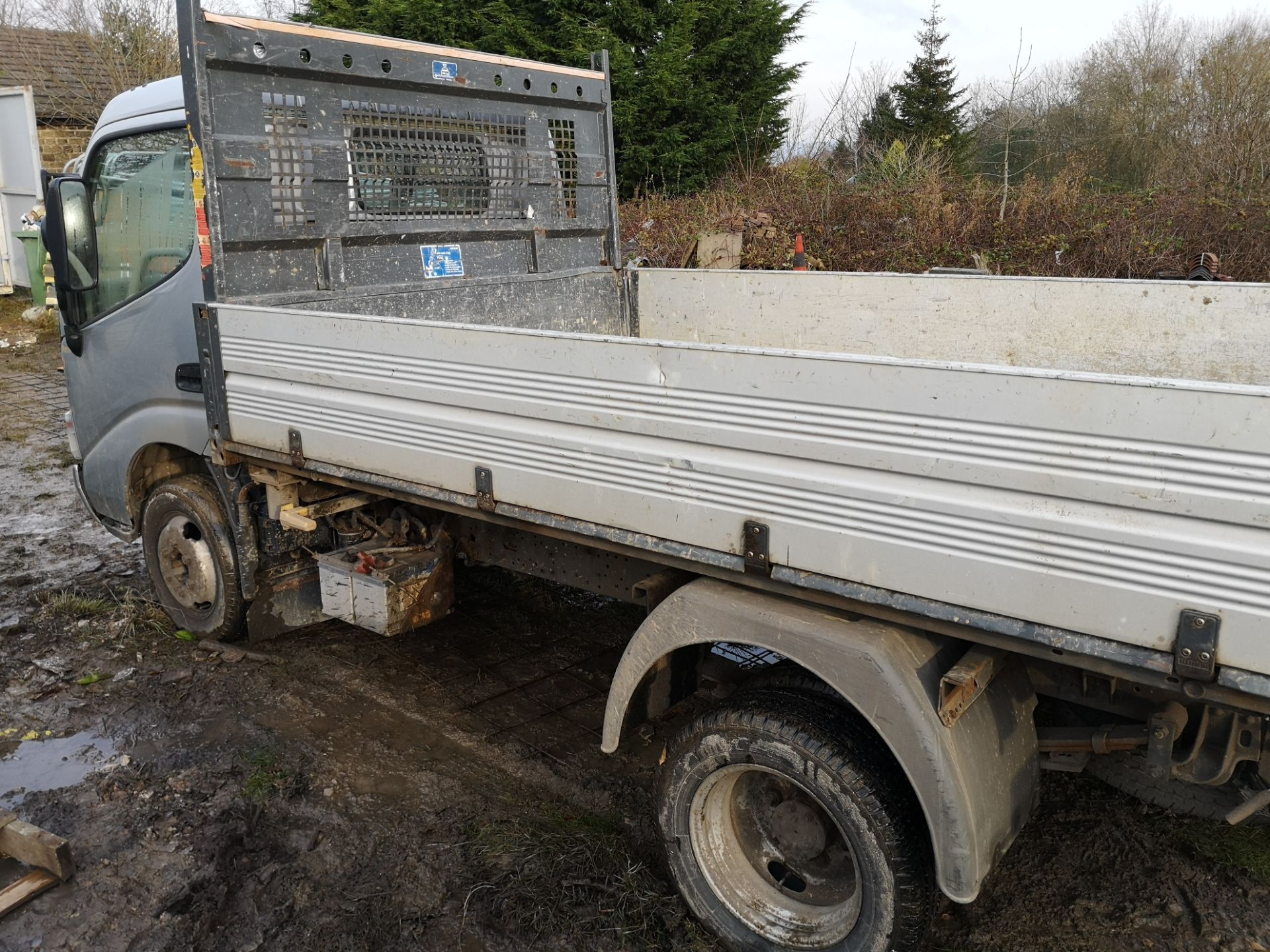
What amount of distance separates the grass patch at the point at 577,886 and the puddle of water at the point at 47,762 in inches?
65.7

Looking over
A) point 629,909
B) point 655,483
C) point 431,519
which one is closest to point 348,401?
point 431,519

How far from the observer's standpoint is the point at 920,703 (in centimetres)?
232

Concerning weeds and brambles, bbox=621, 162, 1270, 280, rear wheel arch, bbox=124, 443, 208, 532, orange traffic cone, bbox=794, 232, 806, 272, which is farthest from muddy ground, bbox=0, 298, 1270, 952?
weeds and brambles, bbox=621, 162, 1270, 280

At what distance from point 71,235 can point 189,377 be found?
1.01 metres

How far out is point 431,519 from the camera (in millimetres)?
4055

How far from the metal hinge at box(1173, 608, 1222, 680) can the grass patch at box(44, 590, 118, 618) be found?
5.07m

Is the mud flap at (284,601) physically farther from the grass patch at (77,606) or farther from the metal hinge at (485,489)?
the metal hinge at (485,489)

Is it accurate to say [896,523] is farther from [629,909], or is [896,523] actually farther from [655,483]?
[629,909]

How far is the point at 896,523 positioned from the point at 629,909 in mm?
1529

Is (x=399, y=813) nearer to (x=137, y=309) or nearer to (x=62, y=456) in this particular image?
(x=137, y=309)

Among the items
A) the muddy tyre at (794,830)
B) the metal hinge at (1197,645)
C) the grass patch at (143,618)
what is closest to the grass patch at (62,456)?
the grass patch at (143,618)

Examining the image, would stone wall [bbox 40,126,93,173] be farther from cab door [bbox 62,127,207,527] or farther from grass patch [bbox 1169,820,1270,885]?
grass patch [bbox 1169,820,1270,885]

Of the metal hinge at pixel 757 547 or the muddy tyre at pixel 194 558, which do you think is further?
the muddy tyre at pixel 194 558

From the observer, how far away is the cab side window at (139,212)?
4.21m
